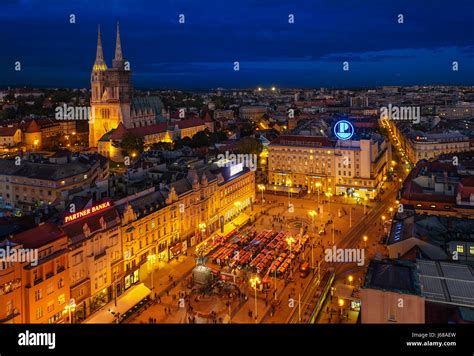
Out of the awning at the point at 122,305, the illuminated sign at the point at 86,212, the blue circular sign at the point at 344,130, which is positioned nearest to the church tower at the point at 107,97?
the blue circular sign at the point at 344,130

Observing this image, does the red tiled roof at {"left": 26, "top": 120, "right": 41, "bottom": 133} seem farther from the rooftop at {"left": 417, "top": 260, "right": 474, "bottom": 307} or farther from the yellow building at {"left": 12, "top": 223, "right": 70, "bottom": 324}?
the rooftop at {"left": 417, "top": 260, "right": 474, "bottom": 307}

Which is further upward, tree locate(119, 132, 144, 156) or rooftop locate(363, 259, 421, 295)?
tree locate(119, 132, 144, 156)

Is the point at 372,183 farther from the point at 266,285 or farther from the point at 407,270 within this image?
the point at 407,270

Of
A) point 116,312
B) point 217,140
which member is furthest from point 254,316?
point 217,140

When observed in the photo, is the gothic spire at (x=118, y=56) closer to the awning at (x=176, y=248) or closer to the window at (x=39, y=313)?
the awning at (x=176, y=248)

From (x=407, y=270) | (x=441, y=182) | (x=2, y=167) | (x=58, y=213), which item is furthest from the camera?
(x=2, y=167)

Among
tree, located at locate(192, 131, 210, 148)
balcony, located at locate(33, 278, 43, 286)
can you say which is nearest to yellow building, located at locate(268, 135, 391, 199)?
tree, located at locate(192, 131, 210, 148)
